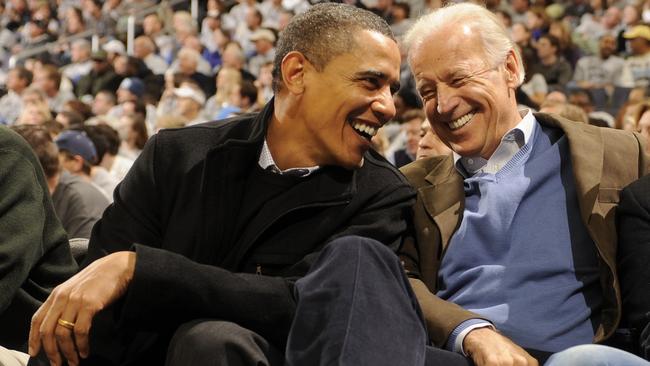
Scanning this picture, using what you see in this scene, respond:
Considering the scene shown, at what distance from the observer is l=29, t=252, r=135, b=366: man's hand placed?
201cm

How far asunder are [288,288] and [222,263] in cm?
32

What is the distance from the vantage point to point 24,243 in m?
2.53

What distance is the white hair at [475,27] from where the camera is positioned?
2.83 m

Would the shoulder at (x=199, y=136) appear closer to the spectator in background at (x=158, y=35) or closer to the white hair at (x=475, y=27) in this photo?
the white hair at (x=475, y=27)

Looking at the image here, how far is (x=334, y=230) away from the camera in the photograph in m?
2.50

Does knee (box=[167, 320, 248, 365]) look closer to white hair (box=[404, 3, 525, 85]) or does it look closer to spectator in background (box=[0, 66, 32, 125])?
white hair (box=[404, 3, 525, 85])

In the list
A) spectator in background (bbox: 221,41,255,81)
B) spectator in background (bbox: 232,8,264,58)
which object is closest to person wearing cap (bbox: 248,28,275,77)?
spectator in background (bbox: 221,41,255,81)

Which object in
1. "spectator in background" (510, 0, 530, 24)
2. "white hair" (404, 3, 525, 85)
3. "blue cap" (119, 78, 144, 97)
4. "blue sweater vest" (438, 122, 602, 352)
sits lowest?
"blue cap" (119, 78, 144, 97)

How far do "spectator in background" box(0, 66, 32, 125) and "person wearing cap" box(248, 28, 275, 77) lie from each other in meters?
2.42

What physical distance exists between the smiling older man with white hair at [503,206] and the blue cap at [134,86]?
8.34 metres

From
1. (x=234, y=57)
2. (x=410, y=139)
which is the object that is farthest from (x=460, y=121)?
(x=234, y=57)

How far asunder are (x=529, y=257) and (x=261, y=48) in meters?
9.02

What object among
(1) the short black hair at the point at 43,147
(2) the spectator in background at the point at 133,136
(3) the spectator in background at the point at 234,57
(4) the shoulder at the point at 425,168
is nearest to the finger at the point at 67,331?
(4) the shoulder at the point at 425,168

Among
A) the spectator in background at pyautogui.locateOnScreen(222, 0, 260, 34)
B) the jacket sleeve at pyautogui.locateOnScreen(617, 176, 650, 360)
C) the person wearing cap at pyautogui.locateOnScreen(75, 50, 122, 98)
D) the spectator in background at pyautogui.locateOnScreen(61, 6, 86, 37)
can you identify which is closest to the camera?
the jacket sleeve at pyautogui.locateOnScreen(617, 176, 650, 360)
